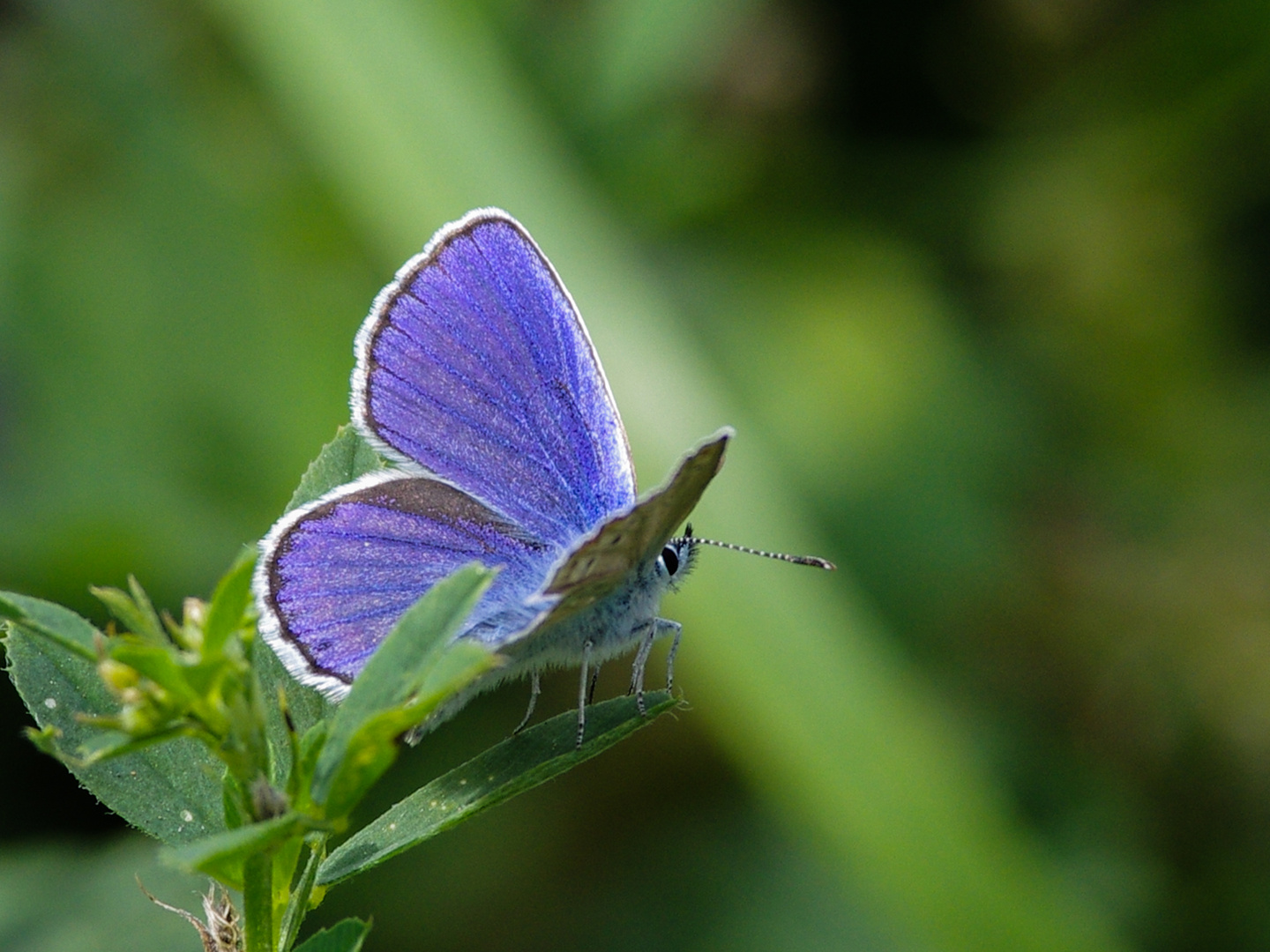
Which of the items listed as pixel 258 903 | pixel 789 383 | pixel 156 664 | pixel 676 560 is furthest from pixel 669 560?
pixel 789 383

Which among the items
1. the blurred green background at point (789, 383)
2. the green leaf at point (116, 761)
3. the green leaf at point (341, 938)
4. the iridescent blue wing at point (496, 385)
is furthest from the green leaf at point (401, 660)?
the blurred green background at point (789, 383)

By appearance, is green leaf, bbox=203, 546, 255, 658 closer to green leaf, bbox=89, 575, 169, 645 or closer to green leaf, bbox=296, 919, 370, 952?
green leaf, bbox=89, 575, 169, 645

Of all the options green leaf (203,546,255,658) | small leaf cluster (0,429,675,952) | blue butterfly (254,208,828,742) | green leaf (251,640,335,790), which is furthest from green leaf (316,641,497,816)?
blue butterfly (254,208,828,742)

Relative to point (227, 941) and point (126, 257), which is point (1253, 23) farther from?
point (227, 941)

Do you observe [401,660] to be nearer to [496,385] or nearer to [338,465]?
[338,465]

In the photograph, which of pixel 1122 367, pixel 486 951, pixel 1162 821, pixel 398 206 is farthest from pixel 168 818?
pixel 1122 367
